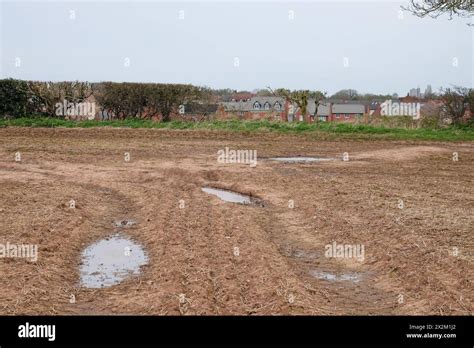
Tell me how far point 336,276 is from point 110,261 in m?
3.34

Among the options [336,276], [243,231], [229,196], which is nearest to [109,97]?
[229,196]

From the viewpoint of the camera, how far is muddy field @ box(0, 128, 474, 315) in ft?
21.9

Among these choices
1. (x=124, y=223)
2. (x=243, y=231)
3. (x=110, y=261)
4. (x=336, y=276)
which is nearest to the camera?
(x=336, y=276)

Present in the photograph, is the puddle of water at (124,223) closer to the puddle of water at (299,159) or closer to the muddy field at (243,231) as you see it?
the muddy field at (243,231)

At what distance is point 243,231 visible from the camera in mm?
9805

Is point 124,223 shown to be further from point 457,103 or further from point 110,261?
point 457,103

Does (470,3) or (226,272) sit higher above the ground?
(470,3)

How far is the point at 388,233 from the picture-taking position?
953 cm

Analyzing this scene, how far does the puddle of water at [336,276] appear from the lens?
26.0 feet

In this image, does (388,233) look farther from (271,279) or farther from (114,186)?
(114,186)

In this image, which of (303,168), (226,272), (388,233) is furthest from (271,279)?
(303,168)

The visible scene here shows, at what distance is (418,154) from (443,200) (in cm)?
750

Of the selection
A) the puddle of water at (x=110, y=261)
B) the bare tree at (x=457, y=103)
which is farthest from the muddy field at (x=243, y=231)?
the bare tree at (x=457, y=103)

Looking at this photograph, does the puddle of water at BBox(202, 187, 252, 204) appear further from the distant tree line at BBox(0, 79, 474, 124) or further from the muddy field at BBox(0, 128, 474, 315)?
the distant tree line at BBox(0, 79, 474, 124)
